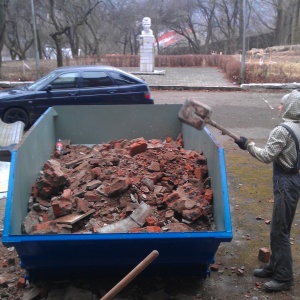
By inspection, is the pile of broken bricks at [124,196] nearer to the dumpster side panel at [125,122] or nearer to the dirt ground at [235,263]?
the dirt ground at [235,263]

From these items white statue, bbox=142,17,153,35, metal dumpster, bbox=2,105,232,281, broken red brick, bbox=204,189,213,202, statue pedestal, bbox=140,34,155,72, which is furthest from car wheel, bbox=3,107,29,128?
white statue, bbox=142,17,153,35

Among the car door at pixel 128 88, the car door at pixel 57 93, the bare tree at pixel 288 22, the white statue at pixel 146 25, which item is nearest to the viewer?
the car door at pixel 57 93

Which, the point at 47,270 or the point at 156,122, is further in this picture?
the point at 156,122

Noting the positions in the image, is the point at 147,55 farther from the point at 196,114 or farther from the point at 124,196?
the point at 124,196

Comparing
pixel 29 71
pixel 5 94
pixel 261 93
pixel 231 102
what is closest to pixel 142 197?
pixel 5 94

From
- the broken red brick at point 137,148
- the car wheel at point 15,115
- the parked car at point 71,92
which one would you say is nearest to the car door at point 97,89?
the parked car at point 71,92

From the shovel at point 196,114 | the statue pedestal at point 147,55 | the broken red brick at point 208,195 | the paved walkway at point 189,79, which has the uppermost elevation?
the statue pedestal at point 147,55

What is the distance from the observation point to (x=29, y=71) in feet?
72.1

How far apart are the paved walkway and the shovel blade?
14.6 m

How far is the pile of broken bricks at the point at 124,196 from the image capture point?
147 inches

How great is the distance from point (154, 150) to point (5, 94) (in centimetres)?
Result: 644

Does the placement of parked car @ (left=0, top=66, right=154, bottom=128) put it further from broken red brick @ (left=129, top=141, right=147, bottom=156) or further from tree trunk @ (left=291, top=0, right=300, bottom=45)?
tree trunk @ (left=291, top=0, right=300, bottom=45)

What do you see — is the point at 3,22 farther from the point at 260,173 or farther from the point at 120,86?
the point at 260,173

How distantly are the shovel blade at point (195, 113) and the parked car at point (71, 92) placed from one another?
6153mm
